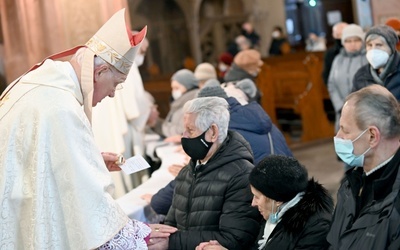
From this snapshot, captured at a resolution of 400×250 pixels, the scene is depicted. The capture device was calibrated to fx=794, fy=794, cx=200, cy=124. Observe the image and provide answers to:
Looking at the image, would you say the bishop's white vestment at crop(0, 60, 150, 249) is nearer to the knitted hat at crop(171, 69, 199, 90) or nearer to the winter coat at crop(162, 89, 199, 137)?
the winter coat at crop(162, 89, 199, 137)

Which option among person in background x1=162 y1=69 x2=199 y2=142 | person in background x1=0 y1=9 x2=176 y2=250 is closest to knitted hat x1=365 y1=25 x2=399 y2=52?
person in background x1=162 y1=69 x2=199 y2=142

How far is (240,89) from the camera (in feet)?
18.3

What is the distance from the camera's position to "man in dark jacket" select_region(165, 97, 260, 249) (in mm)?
3691

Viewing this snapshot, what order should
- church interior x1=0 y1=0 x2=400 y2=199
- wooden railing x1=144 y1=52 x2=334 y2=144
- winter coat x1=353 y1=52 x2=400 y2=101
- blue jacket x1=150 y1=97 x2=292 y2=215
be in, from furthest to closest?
wooden railing x1=144 y1=52 x2=334 y2=144 → church interior x1=0 y1=0 x2=400 y2=199 → winter coat x1=353 y1=52 x2=400 y2=101 → blue jacket x1=150 y1=97 x2=292 y2=215

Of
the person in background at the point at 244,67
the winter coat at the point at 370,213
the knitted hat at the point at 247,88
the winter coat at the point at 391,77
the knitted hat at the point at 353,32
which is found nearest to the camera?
the winter coat at the point at 370,213

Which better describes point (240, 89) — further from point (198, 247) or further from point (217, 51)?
point (217, 51)

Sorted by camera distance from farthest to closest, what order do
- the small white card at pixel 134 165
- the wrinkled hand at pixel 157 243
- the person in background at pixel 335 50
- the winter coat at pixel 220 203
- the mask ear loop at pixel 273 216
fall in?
the person in background at pixel 335 50 → the wrinkled hand at pixel 157 243 → the winter coat at pixel 220 203 → the small white card at pixel 134 165 → the mask ear loop at pixel 273 216

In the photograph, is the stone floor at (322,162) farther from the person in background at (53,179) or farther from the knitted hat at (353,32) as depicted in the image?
the person in background at (53,179)

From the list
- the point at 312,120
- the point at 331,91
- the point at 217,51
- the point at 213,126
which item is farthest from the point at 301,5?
the point at 213,126

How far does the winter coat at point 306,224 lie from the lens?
10.7ft

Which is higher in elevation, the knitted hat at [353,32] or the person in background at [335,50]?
the knitted hat at [353,32]

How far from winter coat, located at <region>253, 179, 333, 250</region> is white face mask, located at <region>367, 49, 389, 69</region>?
252 cm

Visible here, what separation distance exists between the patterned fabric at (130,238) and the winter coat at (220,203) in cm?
47

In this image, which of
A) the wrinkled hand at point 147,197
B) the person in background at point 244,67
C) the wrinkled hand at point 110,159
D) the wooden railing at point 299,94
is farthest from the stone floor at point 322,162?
the wrinkled hand at point 110,159
